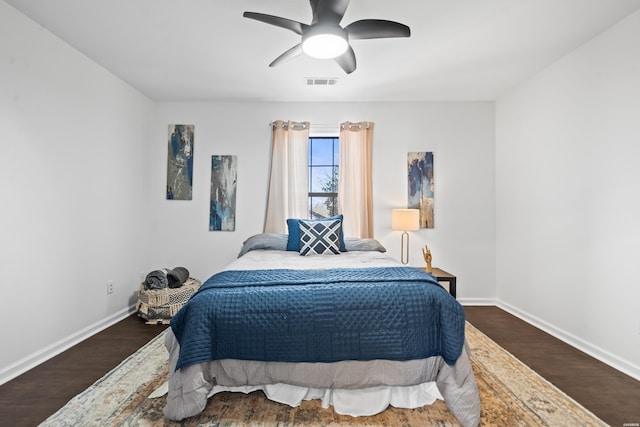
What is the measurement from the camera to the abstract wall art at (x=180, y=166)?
409 centimetres

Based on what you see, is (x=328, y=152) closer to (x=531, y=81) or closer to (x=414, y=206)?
(x=414, y=206)

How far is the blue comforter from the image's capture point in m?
1.75

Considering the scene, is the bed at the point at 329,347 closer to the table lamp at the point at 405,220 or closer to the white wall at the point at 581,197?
the white wall at the point at 581,197

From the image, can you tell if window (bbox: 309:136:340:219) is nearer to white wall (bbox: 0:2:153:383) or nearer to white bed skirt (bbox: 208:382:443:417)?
white wall (bbox: 0:2:153:383)

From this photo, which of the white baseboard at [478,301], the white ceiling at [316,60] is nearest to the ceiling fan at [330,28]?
the white ceiling at [316,60]

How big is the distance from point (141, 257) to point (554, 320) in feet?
14.5

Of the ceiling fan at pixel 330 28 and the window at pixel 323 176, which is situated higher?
the ceiling fan at pixel 330 28

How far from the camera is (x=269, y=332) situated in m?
1.76

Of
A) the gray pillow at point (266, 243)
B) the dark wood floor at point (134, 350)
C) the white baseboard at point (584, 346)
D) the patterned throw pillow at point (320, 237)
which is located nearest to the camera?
the dark wood floor at point (134, 350)

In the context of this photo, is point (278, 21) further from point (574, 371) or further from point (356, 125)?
point (574, 371)

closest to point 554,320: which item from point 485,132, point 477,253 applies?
point 477,253

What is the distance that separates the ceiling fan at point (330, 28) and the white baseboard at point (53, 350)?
275 cm

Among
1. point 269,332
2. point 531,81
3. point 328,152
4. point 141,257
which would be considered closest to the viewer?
point 269,332

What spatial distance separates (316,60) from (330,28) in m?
1.10
